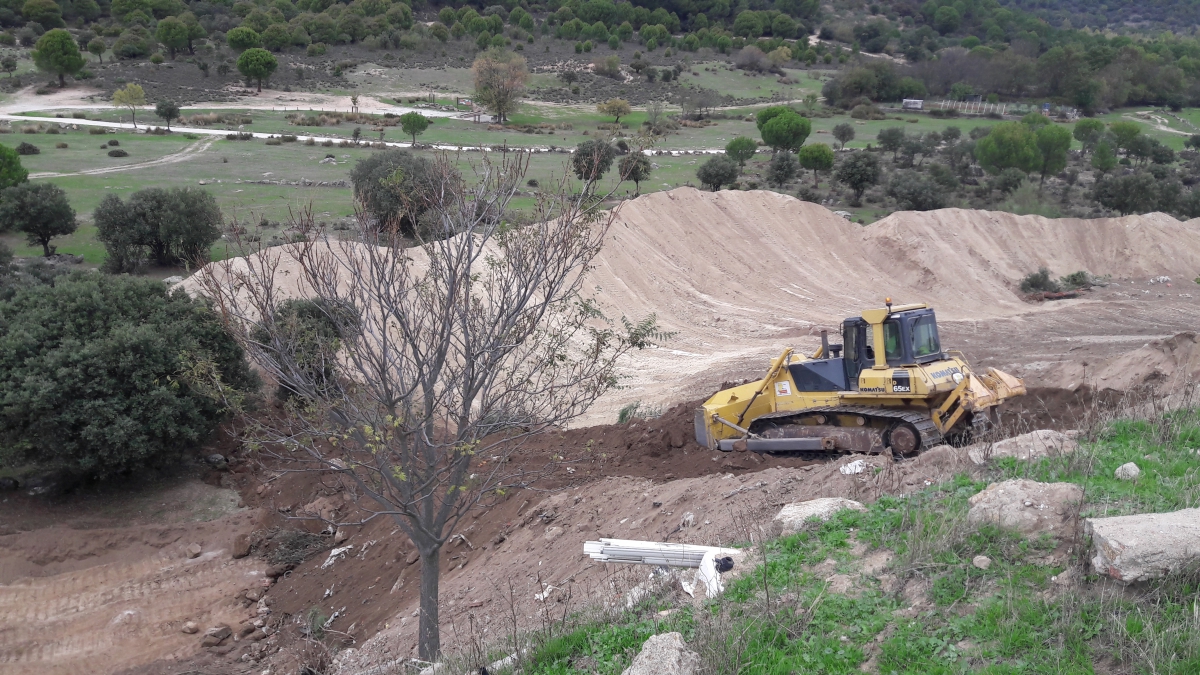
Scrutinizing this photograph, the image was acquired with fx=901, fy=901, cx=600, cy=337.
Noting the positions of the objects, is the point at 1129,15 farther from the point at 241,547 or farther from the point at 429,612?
the point at 429,612

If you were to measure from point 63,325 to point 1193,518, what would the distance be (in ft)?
55.9

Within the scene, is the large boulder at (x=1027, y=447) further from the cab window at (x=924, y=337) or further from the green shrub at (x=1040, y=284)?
the green shrub at (x=1040, y=284)

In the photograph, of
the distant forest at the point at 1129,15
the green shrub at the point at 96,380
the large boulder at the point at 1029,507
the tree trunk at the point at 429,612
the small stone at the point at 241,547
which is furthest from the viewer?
the distant forest at the point at 1129,15

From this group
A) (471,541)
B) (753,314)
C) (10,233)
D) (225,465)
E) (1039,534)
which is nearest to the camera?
(1039,534)

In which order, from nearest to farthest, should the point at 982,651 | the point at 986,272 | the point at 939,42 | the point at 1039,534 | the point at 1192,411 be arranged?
1. the point at 982,651
2. the point at 1039,534
3. the point at 1192,411
4. the point at 986,272
5. the point at 939,42

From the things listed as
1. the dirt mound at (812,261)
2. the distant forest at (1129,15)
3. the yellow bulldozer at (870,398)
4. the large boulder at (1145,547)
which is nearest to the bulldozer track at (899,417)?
the yellow bulldozer at (870,398)

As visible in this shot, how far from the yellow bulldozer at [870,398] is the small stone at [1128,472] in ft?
12.5

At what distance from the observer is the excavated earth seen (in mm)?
10492

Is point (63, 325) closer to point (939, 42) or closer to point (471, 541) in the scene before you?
point (471, 541)

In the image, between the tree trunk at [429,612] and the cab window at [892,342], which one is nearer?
the tree trunk at [429,612]

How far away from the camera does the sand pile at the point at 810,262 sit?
88.1 ft

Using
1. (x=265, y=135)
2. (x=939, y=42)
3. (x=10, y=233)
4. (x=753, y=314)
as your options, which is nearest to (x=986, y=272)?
(x=753, y=314)

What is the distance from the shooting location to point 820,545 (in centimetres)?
809

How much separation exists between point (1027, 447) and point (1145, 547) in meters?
3.60
